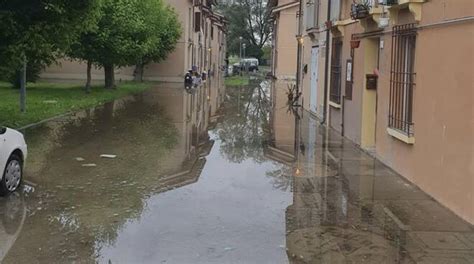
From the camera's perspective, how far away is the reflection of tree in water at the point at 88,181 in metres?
6.48

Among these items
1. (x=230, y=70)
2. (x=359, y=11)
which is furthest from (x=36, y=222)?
(x=230, y=70)

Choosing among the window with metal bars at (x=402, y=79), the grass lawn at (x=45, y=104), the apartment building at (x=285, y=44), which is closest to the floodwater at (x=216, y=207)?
the window with metal bars at (x=402, y=79)

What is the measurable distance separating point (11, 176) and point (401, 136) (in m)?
5.77

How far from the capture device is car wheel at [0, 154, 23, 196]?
816 centimetres

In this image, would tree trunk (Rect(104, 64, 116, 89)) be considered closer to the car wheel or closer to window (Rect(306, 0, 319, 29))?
window (Rect(306, 0, 319, 29))

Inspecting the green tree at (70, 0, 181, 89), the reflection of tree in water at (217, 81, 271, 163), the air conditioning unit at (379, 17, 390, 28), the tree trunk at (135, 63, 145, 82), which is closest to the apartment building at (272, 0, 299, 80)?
the tree trunk at (135, 63, 145, 82)

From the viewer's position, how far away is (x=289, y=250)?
20.6ft

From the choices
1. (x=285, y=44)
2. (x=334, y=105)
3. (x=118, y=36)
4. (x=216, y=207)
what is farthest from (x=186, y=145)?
(x=285, y=44)

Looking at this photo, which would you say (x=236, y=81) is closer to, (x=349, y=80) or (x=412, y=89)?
(x=349, y=80)

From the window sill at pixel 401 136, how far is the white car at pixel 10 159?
5549mm

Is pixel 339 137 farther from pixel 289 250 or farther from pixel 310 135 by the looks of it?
pixel 289 250

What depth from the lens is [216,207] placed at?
8023 millimetres

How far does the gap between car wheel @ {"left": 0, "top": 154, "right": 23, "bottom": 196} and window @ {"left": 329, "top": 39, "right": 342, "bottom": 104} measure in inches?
374

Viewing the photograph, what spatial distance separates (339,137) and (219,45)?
2404 inches
